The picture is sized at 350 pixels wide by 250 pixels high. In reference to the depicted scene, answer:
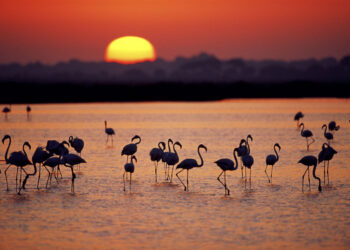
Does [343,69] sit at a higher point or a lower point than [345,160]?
higher

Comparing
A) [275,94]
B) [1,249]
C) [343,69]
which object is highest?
[343,69]

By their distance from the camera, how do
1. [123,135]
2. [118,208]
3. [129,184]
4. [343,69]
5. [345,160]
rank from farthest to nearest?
[343,69], [123,135], [345,160], [129,184], [118,208]

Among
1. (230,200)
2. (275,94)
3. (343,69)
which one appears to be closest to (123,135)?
(230,200)

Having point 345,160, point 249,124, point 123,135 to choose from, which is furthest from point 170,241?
point 249,124

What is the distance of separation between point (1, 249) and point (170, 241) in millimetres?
2403

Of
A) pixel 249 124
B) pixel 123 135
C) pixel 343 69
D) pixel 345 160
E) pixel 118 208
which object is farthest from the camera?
pixel 343 69

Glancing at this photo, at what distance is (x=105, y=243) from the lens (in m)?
8.19

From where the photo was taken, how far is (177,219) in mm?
9438

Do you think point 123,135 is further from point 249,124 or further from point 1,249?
point 1,249

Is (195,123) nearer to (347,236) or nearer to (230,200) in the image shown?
(230,200)

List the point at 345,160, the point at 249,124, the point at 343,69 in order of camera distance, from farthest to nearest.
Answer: the point at 343,69 → the point at 249,124 → the point at 345,160

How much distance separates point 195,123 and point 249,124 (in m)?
2.89

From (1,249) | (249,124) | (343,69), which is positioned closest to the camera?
(1,249)

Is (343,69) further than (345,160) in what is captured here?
A: Yes
